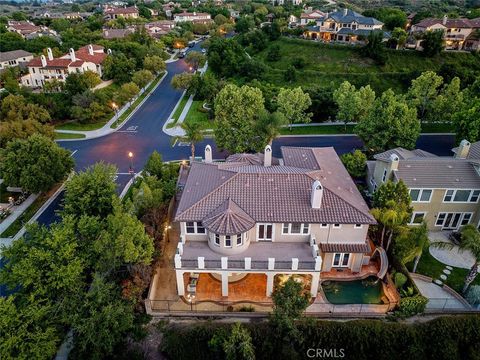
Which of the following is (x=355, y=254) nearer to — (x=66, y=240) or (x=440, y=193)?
(x=440, y=193)

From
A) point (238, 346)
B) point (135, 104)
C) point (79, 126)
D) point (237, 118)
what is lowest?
point (79, 126)

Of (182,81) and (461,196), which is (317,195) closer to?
(461,196)

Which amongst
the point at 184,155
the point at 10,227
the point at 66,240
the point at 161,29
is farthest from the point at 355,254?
the point at 161,29

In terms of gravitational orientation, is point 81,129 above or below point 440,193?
below

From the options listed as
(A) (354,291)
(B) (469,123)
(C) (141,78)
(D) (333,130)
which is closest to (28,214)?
(A) (354,291)

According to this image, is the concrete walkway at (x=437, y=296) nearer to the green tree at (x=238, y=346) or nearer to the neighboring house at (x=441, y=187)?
the neighboring house at (x=441, y=187)

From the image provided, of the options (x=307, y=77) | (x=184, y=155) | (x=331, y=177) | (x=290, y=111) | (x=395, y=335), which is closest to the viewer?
(x=395, y=335)
